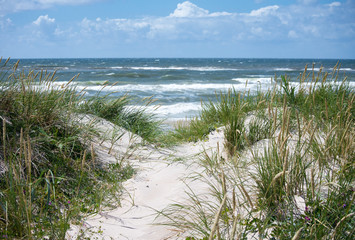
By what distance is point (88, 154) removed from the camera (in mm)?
3957

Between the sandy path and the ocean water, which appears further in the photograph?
the ocean water

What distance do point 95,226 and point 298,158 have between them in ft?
6.04

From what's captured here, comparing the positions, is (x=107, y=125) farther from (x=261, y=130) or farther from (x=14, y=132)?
(x=261, y=130)

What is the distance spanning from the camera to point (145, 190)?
3.59 metres

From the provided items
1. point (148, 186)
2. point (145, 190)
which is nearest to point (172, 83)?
point (148, 186)

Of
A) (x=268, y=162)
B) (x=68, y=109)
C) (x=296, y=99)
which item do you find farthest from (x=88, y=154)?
(x=296, y=99)

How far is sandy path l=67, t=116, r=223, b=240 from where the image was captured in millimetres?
2646

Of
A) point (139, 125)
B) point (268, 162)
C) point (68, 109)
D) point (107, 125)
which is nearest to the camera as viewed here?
point (268, 162)

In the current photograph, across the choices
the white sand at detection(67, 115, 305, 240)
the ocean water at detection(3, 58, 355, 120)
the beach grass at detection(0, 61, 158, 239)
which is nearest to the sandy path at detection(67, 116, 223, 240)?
the white sand at detection(67, 115, 305, 240)

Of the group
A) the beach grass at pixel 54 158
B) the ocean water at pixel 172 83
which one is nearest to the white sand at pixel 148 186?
the beach grass at pixel 54 158

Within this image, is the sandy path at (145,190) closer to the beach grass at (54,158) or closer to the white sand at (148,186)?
the white sand at (148,186)

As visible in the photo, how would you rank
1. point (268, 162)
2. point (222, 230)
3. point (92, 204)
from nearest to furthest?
1. point (222, 230)
2. point (268, 162)
3. point (92, 204)

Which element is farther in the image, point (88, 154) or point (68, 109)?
point (68, 109)

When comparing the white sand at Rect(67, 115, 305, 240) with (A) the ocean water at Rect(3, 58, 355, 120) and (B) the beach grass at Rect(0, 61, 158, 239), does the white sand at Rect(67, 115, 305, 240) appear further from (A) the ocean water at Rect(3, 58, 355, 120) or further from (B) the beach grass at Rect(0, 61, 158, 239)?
(A) the ocean water at Rect(3, 58, 355, 120)
